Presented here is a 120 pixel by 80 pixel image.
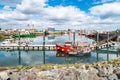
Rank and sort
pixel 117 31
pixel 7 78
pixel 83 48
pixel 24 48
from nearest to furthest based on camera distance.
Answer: pixel 7 78, pixel 83 48, pixel 24 48, pixel 117 31

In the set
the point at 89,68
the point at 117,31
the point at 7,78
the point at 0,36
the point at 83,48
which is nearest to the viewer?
the point at 7,78

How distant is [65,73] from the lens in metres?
16.6

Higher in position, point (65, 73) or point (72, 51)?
point (65, 73)

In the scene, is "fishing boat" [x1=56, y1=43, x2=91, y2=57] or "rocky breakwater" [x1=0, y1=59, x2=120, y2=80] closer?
"rocky breakwater" [x1=0, y1=59, x2=120, y2=80]

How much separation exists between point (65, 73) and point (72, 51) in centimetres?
3530

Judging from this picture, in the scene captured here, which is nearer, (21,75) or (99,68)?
(21,75)

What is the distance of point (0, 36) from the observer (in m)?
115

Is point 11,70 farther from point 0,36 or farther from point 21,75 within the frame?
point 0,36

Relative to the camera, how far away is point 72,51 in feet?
170

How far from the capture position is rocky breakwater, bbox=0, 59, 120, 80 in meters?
16.1

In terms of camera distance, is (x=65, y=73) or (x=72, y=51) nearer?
(x=65, y=73)

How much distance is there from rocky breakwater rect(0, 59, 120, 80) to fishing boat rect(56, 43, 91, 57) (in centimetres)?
3333

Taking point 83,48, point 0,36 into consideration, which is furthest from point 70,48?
point 0,36

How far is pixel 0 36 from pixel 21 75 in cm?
10222
